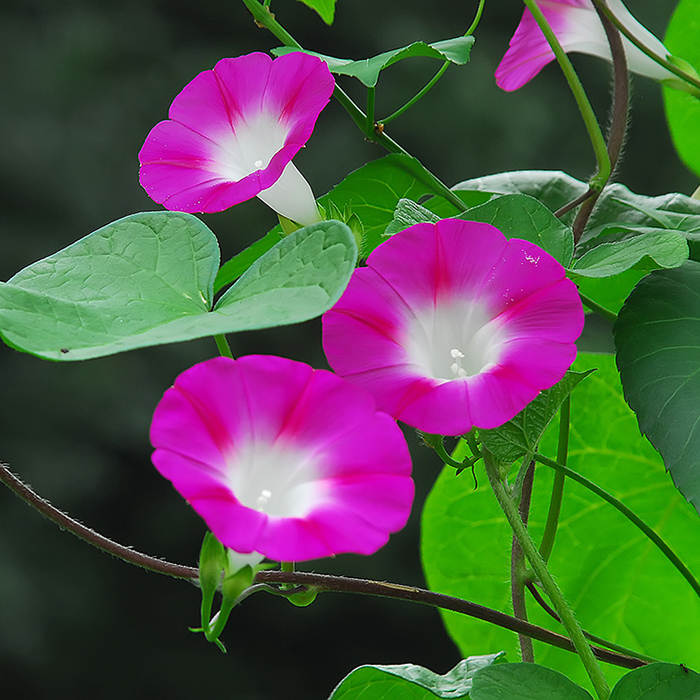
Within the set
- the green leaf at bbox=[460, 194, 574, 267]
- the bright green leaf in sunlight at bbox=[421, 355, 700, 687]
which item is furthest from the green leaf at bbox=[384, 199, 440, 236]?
the bright green leaf in sunlight at bbox=[421, 355, 700, 687]

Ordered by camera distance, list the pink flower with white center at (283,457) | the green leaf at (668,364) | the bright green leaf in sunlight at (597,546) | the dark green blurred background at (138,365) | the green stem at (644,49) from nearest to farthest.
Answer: the pink flower with white center at (283,457)
the green leaf at (668,364)
the green stem at (644,49)
the bright green leaf in sunlight at (597,546)
the dark green blurred background at (138,365)

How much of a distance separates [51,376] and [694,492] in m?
1.63

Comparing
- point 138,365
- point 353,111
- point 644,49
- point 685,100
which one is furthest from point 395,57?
point 138,365

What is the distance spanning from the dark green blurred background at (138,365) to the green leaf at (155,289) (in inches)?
56.9

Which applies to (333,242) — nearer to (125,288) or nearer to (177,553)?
(125,288)

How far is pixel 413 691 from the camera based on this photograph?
15.8 inches

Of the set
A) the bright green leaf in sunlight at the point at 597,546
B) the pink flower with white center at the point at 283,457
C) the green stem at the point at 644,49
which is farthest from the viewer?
the bright green leaf in sunlight at the point at 597,546

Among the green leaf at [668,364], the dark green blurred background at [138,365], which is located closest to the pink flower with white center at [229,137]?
the green leaf at [668,364]

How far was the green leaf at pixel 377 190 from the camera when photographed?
44cm

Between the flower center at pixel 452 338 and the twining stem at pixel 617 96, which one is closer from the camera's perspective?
the flower center at pixel 452 338

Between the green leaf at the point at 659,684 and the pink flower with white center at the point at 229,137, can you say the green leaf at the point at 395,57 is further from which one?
the green leaf at the point at 659,684

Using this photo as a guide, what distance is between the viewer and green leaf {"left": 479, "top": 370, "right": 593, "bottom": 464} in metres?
0.30

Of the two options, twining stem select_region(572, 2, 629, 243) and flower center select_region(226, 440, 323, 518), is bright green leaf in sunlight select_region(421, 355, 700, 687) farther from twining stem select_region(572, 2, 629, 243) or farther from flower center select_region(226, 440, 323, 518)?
flower center select_region(226, 440, 323, 518)

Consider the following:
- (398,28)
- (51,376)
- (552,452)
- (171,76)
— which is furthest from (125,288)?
(398,28)
